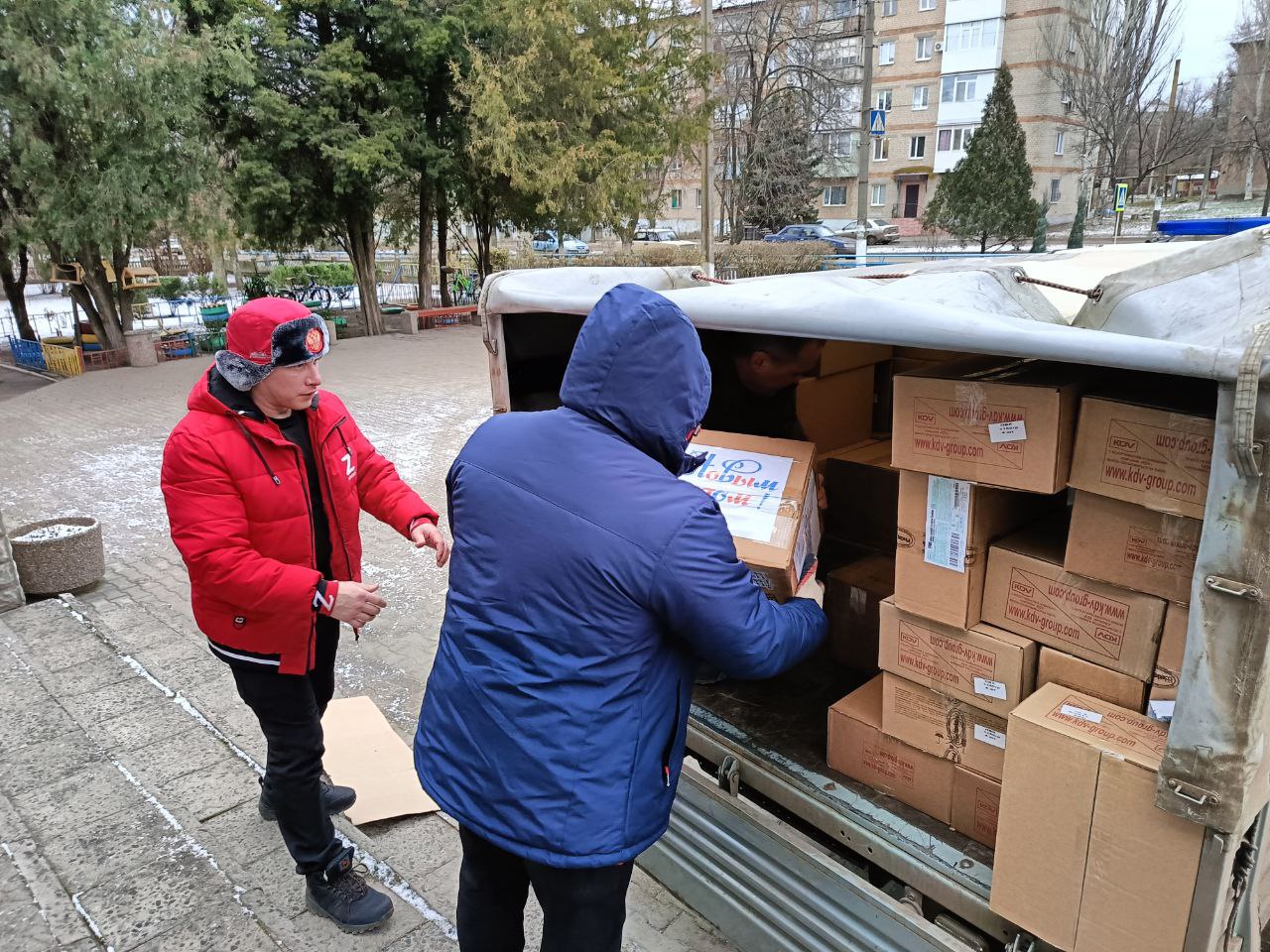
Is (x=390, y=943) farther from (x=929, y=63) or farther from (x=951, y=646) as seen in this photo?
(x=929, y=63)

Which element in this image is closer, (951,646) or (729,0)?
(951,646)

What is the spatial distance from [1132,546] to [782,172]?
32.1 meters

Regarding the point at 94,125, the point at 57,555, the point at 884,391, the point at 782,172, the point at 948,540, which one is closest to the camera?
the point at 948,540

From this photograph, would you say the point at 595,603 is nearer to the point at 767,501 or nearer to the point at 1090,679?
the point at 767,501

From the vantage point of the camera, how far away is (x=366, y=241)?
61.1ft

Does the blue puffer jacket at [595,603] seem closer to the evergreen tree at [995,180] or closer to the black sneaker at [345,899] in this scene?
the black sneaker at [345,899]

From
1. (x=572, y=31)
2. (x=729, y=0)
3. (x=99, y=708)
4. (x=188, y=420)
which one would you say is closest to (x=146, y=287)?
(x=572, y=31)

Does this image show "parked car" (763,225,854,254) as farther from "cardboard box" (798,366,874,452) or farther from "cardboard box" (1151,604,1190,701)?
"cardboard box" (1151,604,1190,701)

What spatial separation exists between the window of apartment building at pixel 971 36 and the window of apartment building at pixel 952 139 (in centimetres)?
376

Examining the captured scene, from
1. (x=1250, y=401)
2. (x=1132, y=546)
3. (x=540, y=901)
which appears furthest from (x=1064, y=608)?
(x=540, y=901)

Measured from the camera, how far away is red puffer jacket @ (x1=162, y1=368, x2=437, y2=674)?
2375mm

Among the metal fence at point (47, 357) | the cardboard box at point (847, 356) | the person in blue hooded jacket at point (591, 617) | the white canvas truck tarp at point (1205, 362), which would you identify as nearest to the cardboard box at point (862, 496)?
the cardboard box at point (847, 356)

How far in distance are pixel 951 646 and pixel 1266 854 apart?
81cm

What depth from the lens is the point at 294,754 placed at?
260 centimetres
